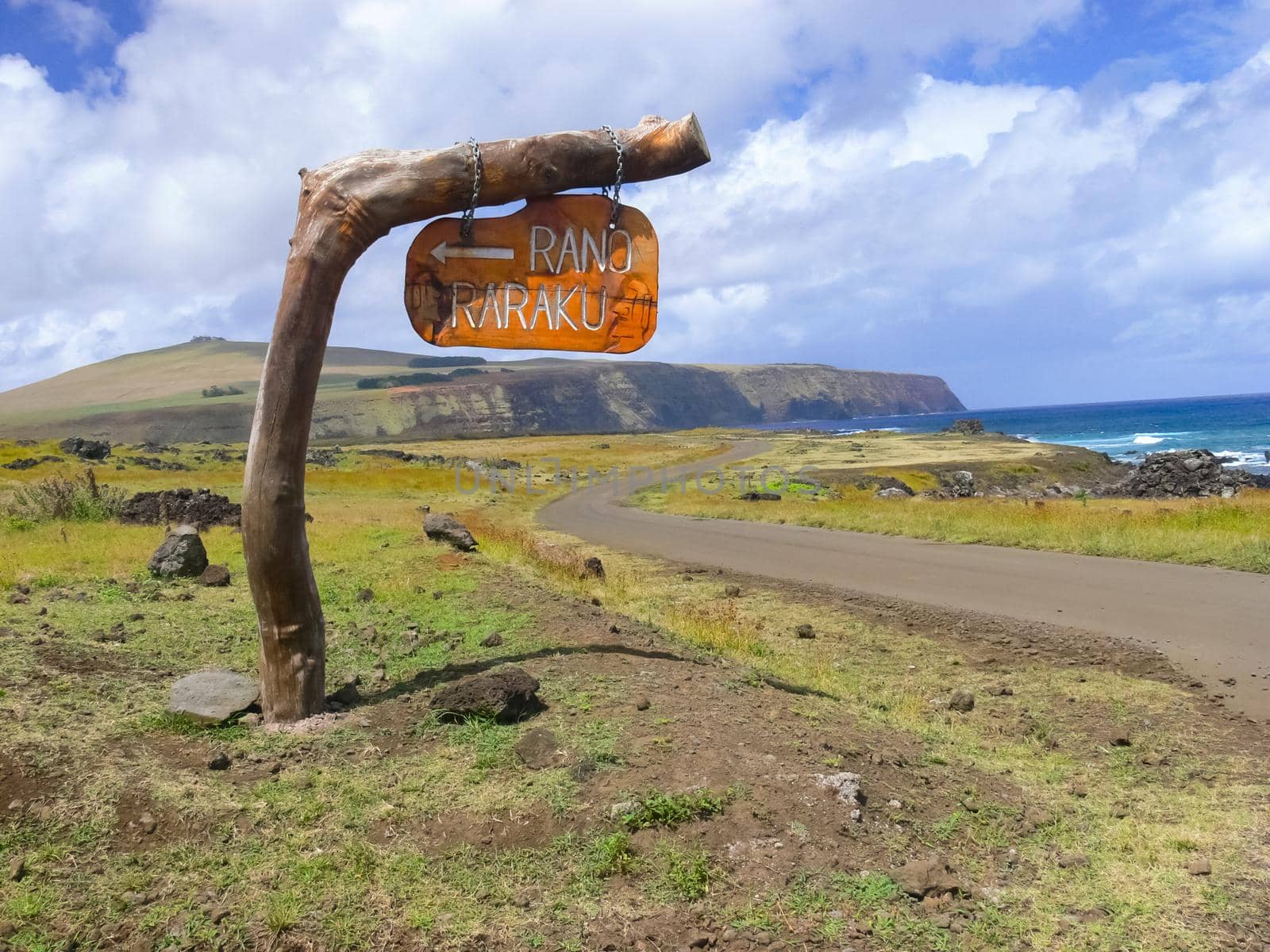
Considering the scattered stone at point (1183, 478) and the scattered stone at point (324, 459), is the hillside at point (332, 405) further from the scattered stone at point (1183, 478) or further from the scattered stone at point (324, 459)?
the scattered stone at point (1183, 478)

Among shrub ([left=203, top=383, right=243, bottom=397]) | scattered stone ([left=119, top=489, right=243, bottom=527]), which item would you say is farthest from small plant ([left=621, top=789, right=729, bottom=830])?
shrub ([left=203, top=383, right=243, bottom=397])

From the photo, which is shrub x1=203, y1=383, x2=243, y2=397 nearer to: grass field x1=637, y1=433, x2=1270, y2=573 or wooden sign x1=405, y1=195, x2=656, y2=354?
grass field x1=637, y1=433, x2=1270, y2=573

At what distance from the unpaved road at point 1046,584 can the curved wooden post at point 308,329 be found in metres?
6.66

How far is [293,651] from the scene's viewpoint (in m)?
5.39

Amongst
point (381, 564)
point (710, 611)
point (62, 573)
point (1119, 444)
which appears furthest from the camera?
point (1119, 444)

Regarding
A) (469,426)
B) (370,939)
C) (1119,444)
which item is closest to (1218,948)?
(370,939)

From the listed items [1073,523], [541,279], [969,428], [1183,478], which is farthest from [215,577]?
[969,428]

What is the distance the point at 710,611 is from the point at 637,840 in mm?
7421

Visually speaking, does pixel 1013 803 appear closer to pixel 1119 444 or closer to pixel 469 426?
pixel 1119 444

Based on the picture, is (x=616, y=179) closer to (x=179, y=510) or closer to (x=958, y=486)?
(x=179, y=510)

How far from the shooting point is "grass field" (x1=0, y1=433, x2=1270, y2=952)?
11.5 ft

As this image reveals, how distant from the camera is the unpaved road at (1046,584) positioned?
8.72 meters

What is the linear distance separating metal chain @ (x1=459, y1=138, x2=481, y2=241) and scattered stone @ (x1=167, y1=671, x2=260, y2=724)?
3.01 meters

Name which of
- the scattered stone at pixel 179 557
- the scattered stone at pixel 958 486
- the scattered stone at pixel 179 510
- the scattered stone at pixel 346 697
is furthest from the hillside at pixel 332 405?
the scattered stone at pixel 346 697
